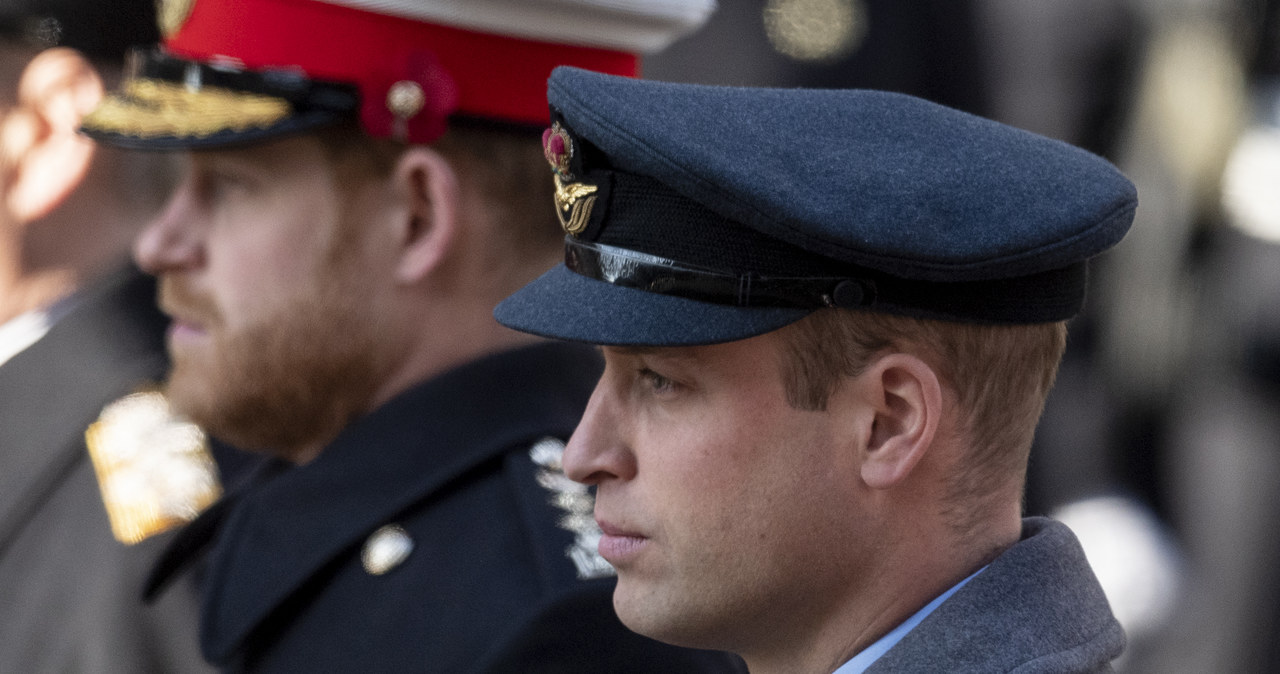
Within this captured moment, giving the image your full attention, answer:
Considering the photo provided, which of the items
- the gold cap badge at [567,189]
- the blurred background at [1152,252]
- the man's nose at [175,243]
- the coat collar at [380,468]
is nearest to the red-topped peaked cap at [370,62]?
→ the man's nose at [175,243]

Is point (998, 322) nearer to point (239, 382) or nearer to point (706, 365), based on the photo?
point (706, 365)

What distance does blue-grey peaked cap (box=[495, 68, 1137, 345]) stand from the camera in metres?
1.46

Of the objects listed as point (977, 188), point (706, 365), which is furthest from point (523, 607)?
point (977, 188)

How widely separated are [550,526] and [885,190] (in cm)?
93

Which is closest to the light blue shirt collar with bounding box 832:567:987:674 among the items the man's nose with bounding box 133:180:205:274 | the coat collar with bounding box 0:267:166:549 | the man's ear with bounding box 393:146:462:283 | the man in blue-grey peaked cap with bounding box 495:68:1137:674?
the man in blue-grey peaked cap with bounding box 495:68:1137:674

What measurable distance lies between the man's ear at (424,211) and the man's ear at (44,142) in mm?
1683

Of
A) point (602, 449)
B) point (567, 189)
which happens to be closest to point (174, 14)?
point (567, 189)

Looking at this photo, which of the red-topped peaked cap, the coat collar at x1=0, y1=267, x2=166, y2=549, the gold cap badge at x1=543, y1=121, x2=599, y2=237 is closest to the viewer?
the gold cap badge at x1=543, y1=121, x2=599, y2=237

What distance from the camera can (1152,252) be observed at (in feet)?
16.4

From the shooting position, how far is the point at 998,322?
1535mm

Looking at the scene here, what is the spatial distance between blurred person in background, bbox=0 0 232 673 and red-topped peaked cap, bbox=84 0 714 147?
375mm

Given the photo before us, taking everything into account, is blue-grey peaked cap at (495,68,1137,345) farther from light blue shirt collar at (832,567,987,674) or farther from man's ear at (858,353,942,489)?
light blue shirt collar at (832,567,987,674)

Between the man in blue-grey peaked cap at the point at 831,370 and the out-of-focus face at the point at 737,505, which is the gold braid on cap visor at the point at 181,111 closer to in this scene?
the man in blue-grey peaked cap at the point at 831,370

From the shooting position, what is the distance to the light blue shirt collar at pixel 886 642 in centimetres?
155
